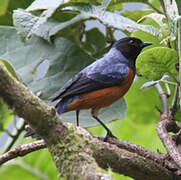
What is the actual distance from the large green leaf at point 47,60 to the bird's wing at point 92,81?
0.05 metres

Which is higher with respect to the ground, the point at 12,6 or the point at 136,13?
the point at 12,6

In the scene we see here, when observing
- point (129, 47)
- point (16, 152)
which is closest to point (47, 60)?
point (129, 47)

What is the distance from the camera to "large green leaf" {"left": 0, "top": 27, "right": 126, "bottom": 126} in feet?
6.92

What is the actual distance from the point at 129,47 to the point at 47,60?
778 mm

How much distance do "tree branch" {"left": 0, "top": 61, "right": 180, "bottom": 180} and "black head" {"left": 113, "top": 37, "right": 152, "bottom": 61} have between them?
1320 mm

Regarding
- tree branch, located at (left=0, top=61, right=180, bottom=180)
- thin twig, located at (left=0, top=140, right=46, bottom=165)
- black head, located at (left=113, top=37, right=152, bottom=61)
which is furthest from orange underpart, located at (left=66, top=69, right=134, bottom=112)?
tree branch, located at (left=0, top=61, right=180, bottom=180)

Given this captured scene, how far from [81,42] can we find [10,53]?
1.59ft

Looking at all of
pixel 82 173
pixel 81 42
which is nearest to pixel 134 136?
pixel 81 42

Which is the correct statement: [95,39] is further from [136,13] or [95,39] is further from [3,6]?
[3,6]

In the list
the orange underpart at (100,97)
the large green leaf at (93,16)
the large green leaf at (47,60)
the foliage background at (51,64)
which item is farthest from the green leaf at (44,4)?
the orange underpart at (100,97)

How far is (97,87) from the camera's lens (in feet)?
7.43

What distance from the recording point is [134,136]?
2.40 metres

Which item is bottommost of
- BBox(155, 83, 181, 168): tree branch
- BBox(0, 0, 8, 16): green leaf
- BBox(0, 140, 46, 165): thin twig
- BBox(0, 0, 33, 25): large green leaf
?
BBox(155, 83, 181, 168): tree branch

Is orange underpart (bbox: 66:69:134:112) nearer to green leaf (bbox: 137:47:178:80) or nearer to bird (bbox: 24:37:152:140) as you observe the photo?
bird (bbox: 24:37:152:140)
